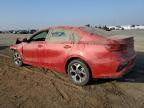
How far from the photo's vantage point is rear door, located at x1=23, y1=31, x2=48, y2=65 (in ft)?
25.8

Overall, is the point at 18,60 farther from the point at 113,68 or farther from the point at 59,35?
the point at 113,68

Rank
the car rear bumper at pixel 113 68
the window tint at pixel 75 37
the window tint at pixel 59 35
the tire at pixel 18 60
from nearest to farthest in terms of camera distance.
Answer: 1. the car rear bumper at pixel 113 68
2. the window tint at pixel 75 37
3. the window tint at pixel 59 35
4. the tire at pixel 18 60

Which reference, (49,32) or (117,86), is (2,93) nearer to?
(49,32)

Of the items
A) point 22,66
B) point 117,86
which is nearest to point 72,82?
point 117,86

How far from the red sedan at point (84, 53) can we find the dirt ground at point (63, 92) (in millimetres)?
390

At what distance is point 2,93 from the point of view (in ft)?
20.3

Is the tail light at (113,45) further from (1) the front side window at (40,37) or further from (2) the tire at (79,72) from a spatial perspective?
(1) the front side window at (40,37)

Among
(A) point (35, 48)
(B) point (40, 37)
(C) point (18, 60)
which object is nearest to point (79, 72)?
(A) point (35, 48)

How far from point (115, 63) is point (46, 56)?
8.13ft

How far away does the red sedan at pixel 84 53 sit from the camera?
20.5 ft

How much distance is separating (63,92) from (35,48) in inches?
97.1

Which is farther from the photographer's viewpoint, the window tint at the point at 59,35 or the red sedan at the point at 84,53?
the window tint at the point at 59,35

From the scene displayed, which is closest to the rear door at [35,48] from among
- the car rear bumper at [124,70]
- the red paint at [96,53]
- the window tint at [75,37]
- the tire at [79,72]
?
the red paint at [96,53]

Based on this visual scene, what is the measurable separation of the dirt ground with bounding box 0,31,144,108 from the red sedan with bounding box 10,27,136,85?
1.28 ft
